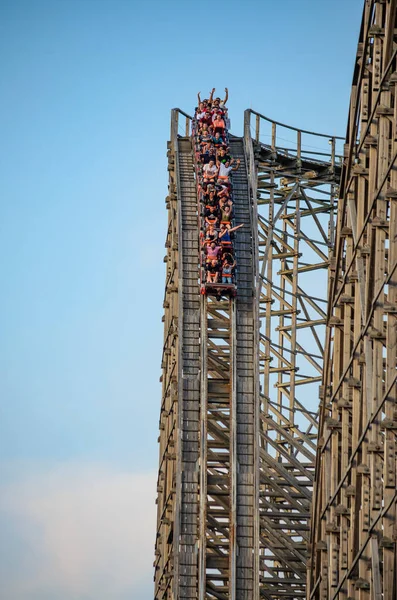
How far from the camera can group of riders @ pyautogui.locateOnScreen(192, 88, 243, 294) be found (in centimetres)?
4025

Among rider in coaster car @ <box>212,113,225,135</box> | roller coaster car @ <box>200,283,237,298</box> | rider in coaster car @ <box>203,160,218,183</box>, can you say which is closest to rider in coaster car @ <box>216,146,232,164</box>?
rider in coaster car @ <box>203,160,218,183</box>

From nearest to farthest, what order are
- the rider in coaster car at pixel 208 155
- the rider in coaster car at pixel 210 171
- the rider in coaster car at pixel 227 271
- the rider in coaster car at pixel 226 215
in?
the rider in coaster car at pixel 227 271 → the rider in coaster car at pixel 226 215 → the rider in coaster car at pixel 210 171 → the rider in coaster car at pixel 208 155

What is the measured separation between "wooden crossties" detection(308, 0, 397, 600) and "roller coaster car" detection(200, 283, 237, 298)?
873 cm

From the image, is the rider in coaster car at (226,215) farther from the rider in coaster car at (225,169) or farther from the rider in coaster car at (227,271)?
the rider in coaster car at (227,271)

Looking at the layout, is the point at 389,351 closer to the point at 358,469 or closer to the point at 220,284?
the point at 358,469

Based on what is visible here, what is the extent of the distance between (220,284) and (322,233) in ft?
21.2

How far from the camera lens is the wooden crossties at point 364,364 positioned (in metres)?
24.8

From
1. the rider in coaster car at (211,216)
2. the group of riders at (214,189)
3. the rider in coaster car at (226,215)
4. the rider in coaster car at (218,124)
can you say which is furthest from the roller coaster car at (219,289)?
the rider in coaster car at (218,124)

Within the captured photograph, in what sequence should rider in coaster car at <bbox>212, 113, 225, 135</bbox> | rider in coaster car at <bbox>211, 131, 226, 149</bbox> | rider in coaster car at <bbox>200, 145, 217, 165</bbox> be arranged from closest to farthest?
rider in coaster car at <bbox>200, 145, 217, 165</bbox>, rider in coaster car at <bbox>211, 131, 226, 149</bbox>, rider in coaster car at <bbox>212, 113, 225, 135</bbox>

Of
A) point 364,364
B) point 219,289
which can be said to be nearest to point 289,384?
point 219,289

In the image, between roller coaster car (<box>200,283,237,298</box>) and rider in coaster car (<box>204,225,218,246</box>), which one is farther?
rider in coaster car (<box>204,225,218,246</box>)

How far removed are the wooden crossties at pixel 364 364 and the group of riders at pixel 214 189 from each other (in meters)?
9.13

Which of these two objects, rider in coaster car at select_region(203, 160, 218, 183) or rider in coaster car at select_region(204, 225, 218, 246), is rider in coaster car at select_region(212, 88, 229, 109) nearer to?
rider in coaster car at select_region(203, 160, 218, 183)

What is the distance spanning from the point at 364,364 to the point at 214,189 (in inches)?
605
